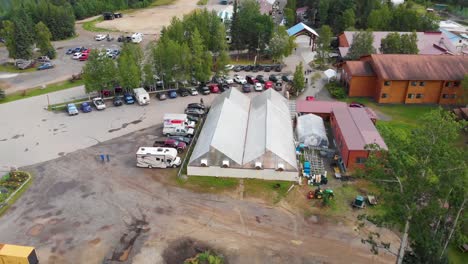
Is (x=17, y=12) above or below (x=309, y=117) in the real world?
above

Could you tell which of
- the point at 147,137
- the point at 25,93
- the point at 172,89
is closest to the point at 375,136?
the point at 147,137

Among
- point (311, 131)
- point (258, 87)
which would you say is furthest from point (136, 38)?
point (311, 131)

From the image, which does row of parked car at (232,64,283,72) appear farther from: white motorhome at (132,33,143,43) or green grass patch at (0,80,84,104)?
white motorhome at (132,33,143,43)

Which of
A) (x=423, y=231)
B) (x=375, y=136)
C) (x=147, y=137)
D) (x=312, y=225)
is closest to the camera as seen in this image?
(x=423, y=231)

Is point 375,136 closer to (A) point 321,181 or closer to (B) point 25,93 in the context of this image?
(A) point 321,181

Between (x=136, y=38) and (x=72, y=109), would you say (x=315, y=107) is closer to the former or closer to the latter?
(x=72, y=109)

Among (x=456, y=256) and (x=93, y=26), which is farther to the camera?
(x=93, y=26)
